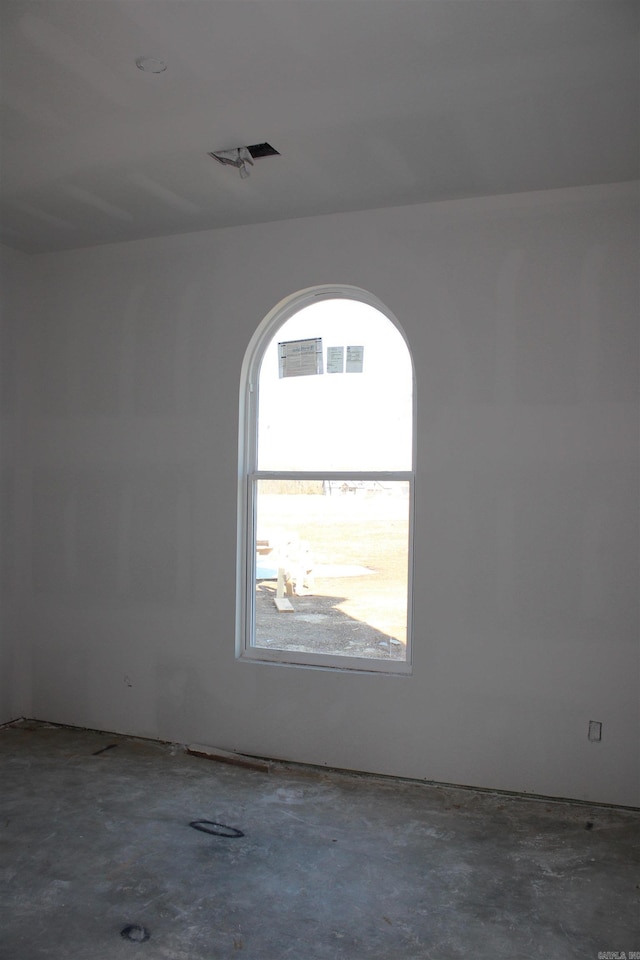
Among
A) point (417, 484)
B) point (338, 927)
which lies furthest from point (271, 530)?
point (338, 927)

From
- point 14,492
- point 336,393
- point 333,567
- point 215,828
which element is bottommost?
point 215,828

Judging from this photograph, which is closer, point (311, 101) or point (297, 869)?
point (311, 101)

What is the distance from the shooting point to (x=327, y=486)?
405 centimetres

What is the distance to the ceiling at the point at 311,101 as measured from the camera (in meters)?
2.24

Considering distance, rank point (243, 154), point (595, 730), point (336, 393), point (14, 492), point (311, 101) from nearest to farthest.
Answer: point (311, 101), point (243, 154), point (595, 730), point (336, 393), point (14, 492)

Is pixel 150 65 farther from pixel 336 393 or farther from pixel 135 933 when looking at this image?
pixel 135 933

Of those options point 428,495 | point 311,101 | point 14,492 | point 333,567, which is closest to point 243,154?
point 311,101

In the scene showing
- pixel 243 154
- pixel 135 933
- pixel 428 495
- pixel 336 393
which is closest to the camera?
pixel 135 933

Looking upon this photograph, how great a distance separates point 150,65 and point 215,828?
308 cm

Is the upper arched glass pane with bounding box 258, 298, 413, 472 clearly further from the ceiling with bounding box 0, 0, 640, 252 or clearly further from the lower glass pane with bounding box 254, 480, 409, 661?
the ceiling with bounding box 0, 0, 640, 252

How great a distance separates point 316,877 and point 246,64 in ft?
9.93

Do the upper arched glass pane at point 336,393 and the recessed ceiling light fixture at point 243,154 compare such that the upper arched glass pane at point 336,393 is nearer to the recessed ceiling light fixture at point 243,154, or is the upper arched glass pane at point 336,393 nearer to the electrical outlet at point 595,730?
the recessed ceiling light fixture at point 243,154

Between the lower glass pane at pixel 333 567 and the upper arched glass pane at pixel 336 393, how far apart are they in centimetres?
15

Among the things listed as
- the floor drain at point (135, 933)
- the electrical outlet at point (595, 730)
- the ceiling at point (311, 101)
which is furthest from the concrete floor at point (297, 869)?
the ceiling at point (311, 101)
